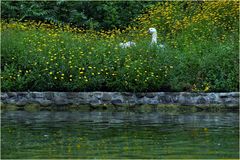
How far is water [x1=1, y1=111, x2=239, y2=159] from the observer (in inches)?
307

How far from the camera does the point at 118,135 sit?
31.3 feet

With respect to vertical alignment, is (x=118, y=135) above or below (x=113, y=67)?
below

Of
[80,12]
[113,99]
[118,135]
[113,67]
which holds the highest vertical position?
[80,12]

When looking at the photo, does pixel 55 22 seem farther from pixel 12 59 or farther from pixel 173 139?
pixel 173 139

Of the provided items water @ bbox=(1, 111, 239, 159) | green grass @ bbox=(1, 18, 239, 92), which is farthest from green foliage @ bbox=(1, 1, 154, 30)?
water @ bbox=(1, 111, 239, 159)

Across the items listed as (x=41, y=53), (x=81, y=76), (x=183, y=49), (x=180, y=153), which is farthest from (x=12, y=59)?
(x=180, y=153)

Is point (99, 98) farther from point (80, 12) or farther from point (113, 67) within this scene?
point (80, 12)

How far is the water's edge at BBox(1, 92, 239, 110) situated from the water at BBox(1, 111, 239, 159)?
0.78 meters

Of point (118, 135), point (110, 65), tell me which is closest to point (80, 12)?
point (110, 65)

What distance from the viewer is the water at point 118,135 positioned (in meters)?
7.80

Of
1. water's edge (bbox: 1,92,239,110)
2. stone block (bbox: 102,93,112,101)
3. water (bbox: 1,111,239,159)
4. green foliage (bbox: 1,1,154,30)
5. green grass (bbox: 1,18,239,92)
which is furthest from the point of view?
green foliage (bbox: 1,1,154,30)

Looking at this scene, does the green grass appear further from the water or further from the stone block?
the water

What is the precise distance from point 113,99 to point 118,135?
4.67 meters

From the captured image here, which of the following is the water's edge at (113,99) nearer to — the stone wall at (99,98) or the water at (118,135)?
the stone wall at (99,98)
